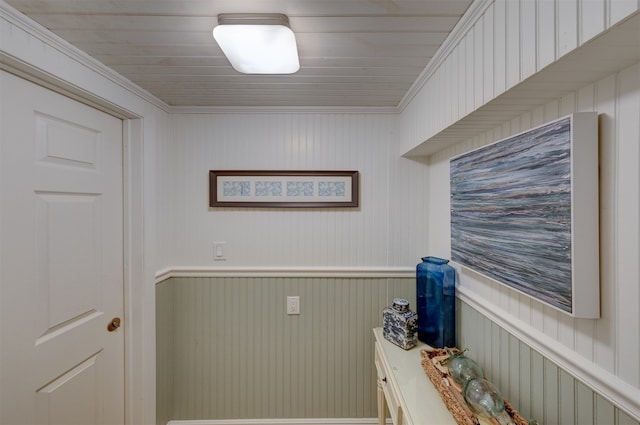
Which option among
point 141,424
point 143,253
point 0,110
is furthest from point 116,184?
point 141,424

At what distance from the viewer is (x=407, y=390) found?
3.82 feet

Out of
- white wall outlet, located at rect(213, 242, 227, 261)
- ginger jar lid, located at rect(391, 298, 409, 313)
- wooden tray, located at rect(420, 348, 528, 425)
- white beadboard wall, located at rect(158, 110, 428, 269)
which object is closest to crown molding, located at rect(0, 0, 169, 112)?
white beadboard wall, located at rect(158, 110, 428, 269)

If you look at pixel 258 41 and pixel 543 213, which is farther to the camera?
pixel 258 41

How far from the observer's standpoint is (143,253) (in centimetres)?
155

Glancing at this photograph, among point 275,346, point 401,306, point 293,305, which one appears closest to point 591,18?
point 401,306

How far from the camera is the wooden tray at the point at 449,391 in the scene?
944 millimetres

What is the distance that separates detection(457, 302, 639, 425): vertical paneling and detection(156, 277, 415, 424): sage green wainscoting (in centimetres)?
59

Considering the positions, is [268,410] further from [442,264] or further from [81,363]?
[442,264]

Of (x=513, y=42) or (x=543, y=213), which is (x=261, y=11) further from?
(x=543, y=213)

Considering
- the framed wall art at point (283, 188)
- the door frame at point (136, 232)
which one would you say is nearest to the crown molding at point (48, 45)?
the door frame at point (136, 232)

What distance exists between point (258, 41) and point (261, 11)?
111 millimetres

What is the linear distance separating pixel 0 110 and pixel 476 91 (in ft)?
5.47

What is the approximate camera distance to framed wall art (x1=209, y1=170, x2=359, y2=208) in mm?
1811

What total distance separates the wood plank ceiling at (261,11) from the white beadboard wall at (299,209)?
0.87 ft
